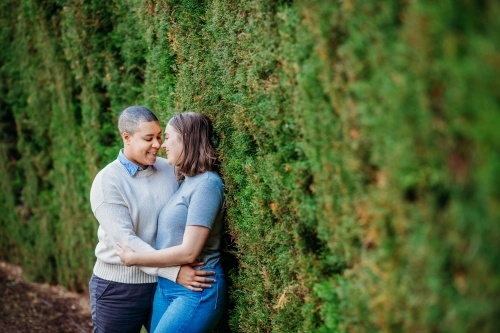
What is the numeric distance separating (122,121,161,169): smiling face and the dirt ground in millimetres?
3805

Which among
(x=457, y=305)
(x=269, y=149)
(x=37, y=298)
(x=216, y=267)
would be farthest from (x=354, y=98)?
(x=37, y=298)

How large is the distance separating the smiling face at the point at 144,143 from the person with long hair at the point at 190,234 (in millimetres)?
219

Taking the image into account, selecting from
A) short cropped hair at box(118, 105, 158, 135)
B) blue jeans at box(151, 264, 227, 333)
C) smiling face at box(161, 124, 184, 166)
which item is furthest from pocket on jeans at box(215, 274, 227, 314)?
short cropped hair at box(118, 105, 158, 135)

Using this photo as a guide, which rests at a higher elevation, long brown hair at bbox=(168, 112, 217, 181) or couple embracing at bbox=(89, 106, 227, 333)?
long brown hair at bbox=(168, 112, 217, 181)

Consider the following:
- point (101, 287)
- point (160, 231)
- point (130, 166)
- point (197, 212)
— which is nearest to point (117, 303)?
point (101, 287)

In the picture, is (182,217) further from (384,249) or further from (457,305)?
(457,305)

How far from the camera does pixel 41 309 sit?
8070mm

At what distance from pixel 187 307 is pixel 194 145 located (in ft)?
3.53

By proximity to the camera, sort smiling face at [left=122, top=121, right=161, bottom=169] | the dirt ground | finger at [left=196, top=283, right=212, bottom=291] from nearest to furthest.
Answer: finger at [left=196, top=283, right=212, bottom=291] < smiling face at [left=122, top=121, right=161, bottom=169] < the dirt ground

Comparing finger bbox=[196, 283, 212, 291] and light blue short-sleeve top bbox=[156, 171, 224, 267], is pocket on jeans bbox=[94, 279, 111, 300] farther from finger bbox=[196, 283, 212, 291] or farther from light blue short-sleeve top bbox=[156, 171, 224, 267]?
finger bbox=[196, 283, 212, 291]

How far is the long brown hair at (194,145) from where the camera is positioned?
13.3 feet

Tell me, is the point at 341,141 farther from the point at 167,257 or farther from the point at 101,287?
the point at 101,287

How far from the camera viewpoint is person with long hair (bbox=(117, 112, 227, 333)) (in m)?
3.86

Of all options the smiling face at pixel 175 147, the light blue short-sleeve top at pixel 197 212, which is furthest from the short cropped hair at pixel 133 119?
the light blue short-sleeve top at pixel 197 212
